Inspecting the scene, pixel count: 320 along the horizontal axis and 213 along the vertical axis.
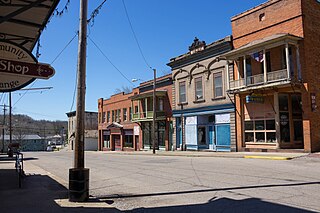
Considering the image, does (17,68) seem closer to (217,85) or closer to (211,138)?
(217,85)

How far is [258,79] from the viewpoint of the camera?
2305cm

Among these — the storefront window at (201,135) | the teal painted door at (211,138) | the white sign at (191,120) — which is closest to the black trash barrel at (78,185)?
the teal painted door at (211,138)

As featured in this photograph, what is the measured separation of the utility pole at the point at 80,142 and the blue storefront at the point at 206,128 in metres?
19.4

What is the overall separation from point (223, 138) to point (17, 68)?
23144 millimetres

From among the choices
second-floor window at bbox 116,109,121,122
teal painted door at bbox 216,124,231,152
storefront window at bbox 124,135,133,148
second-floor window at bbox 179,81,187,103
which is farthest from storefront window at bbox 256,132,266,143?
second-floor window at bbox 116,109,121,122

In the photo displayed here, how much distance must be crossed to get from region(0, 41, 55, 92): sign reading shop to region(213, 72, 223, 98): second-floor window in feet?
75.3

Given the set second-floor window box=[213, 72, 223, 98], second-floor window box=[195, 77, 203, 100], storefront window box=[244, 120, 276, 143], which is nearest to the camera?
storefront window box=[244, 120, 276, 143]

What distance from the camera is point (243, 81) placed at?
79.7 ft

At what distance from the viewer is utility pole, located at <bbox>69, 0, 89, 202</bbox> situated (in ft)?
25.7

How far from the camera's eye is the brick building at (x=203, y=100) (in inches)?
1056

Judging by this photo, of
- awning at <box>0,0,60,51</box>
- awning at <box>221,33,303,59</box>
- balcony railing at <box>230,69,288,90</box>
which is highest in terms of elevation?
awning at <box>221,33,303,59</box>

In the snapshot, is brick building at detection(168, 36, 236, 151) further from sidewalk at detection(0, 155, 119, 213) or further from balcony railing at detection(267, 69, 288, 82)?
sidewalk at detection(0, 155, 119, 213)

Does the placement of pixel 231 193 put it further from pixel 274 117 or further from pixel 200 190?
pixel 274 117

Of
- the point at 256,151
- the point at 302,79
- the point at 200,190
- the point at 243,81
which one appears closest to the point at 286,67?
the point at 302,79
